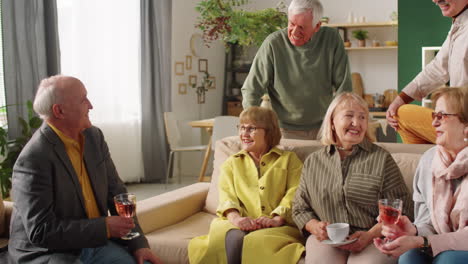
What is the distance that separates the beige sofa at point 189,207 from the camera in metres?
2.74

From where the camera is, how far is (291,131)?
10.9 feet

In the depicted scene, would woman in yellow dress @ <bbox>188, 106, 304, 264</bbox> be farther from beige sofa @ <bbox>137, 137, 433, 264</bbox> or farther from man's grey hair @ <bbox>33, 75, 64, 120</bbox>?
man's grey hair @ <bbox>33, 75, 64, 120</bbox>

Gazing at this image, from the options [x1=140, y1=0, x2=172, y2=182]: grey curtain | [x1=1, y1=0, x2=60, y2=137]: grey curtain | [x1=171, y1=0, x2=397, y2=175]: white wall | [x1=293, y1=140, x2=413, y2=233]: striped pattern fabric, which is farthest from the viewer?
[x1=171, y1=0, x2=397, y2=175]: white wall

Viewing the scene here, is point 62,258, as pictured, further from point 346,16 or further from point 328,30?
point 346,16

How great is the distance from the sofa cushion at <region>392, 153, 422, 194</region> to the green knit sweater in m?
0.58

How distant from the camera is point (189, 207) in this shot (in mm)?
3199

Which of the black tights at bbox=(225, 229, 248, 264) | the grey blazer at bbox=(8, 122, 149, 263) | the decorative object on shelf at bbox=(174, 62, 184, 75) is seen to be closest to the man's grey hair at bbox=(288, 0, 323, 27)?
the black tights at bbox=(225, 229, 248, 264)

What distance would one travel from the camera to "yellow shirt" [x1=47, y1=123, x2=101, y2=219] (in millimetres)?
2318

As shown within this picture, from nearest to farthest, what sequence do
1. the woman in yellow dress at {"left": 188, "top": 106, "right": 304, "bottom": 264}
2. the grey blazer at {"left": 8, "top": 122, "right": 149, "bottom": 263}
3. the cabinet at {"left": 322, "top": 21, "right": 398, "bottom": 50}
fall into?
the grey blazer at {"left": 8, "top": 122, "right": 149, "bottom": 263}
the woman in yellow dress at {"left": 188, "top": 106, "right": 304, "bottom": 264}
the cabinet at {"left": 322, "top": 21, "right": 398, "bottom": 50}

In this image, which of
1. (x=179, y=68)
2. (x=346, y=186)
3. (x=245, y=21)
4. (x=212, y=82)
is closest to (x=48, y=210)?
(x=346, y=186)

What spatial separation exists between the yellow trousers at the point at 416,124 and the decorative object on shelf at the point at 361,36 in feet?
16.8

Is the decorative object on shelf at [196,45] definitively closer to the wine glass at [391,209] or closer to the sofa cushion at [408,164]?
the sofa cushion at [408,164]

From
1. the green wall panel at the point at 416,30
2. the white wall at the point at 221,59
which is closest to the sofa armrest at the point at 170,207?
the green wall panel at the point at 416,30

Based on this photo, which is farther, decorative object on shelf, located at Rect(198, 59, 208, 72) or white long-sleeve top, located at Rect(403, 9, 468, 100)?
decorative object on shelf, located at Rect(198, 59, 208, 72)
